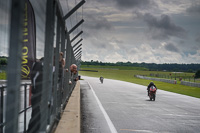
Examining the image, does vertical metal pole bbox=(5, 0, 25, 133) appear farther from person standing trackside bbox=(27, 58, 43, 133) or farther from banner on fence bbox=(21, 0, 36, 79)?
banner on fence bbox=(21, 0, 36, 79)

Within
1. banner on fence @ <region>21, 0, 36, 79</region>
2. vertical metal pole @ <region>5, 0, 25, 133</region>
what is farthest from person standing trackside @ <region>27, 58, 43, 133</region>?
vertical metal pole @ <region>5, 0, 25, 133</region>

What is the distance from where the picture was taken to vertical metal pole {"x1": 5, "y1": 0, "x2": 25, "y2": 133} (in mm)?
1804

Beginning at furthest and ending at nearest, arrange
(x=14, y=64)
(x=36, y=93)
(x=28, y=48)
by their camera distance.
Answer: (x=28, y=48) < (x=36, y=93) < (x=14, y=64)

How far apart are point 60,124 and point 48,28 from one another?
2598mm

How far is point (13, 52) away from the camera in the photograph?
1.83 metres

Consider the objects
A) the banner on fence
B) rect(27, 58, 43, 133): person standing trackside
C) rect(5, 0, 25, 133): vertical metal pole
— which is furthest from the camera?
the banner on fence

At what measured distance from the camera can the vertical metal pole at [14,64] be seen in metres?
1.80

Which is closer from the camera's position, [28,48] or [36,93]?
[36,93]

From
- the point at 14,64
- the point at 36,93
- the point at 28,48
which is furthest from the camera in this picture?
the point at 28,48

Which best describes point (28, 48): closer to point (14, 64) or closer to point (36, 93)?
point (36, 93)

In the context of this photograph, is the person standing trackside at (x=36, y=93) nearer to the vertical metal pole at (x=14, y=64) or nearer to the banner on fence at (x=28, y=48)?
the banner on fence at (x=28, y=48)

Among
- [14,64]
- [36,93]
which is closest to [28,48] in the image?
[36,93]

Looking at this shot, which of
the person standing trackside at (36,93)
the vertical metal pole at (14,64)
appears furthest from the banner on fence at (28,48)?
the vertical metal pole at (14,64)

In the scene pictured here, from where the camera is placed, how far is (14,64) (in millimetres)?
1856
